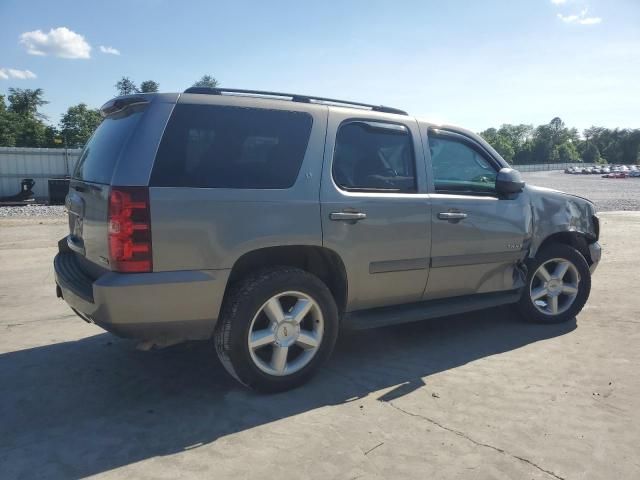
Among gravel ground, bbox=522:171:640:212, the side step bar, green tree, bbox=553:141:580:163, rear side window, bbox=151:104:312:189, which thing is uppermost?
green tree, bbox=553:141:580:163

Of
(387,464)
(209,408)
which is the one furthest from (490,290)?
(209,408)

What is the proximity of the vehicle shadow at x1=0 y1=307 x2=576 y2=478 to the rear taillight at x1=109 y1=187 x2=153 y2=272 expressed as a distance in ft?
3.13

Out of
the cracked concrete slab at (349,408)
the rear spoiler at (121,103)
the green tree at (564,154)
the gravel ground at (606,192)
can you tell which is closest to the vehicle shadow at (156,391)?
the cracked concrete slab at (349,408)

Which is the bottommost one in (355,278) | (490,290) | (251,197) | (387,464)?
(387,464)

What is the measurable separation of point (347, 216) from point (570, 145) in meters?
163

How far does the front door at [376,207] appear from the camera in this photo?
11.8 ft

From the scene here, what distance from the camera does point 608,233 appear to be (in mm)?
11953

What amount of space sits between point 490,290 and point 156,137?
311cm

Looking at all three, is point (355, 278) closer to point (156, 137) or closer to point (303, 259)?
point (303, 259)

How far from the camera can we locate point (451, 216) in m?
4.12

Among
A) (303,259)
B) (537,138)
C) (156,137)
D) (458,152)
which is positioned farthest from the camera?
(537,138)

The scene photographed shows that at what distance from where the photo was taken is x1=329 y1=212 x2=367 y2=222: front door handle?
3533mm

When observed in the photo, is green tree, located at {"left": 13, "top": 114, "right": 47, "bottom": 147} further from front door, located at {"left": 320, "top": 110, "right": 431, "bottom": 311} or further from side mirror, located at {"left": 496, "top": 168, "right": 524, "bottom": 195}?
side mirror, located at {"left": 496, "top": 168, "right": 524, "bottom": 195}

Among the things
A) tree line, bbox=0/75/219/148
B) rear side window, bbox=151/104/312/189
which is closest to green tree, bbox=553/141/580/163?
tree line, bbox=0/75/219/148
